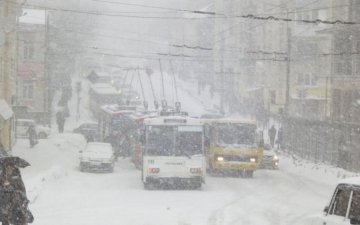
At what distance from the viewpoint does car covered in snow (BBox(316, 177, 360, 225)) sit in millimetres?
10588

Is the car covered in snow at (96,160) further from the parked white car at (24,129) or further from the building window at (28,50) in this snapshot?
the building window at (28,50)

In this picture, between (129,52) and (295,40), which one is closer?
(295,40)

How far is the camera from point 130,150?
40375 mm

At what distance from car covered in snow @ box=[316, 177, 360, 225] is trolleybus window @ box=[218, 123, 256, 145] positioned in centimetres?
2027

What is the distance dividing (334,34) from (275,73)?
109 feet

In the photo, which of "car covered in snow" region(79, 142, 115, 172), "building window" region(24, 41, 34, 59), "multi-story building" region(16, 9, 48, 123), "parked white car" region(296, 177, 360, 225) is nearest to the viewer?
"parked white car" region(296, 177, 360, 225)

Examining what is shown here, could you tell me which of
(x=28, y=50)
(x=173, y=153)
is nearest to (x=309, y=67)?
(x=28, y=50)

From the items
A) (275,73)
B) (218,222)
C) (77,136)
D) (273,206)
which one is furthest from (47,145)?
(275,73)

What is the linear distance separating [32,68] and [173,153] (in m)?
40.7

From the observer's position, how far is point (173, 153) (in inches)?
1051

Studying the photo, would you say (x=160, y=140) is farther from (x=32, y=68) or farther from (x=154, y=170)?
(x=32, y=68)

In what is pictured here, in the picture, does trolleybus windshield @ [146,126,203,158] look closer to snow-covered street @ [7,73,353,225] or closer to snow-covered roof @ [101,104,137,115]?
snow-covered street @ [7,73,353,225]

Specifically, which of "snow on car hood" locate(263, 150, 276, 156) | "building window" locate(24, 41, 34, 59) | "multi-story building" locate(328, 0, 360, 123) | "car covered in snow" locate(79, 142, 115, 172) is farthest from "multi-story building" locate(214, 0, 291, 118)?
"car covered in snow" locate(79, 142, 115, 172)

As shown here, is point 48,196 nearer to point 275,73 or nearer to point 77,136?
point 77,136
